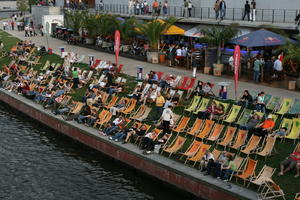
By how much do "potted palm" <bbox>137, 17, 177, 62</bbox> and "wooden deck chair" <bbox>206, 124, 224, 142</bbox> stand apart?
16.4 meters

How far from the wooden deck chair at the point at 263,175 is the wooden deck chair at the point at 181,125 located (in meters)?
5.23

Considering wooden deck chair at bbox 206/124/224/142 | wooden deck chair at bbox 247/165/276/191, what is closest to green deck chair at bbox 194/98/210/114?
wooden deck chair at bbox 206/124/224/142

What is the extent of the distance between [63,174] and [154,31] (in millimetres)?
18113

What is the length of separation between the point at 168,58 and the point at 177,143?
17836 millimetres

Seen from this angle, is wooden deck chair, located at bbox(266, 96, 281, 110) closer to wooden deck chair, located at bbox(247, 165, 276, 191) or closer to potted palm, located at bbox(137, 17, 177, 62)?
wooden deck chair, located at bbox(247, 165, 276, 191)

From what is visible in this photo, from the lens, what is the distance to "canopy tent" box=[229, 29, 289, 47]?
29.1 m

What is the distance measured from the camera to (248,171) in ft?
55.6

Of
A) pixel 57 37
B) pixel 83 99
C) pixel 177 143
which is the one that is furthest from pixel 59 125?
pixel 57 37

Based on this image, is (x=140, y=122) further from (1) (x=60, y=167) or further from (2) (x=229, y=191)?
(2) (x=229, y=191)

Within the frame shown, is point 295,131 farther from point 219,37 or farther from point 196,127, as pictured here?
point 219,37

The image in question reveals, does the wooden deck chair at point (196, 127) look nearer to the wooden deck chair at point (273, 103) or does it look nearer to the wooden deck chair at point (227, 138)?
the wooden deck chair at point (227, 138)

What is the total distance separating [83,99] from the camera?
2623cm

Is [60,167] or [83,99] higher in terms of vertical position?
[83,99]

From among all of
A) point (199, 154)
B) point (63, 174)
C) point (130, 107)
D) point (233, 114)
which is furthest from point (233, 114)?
point (63, 174)
